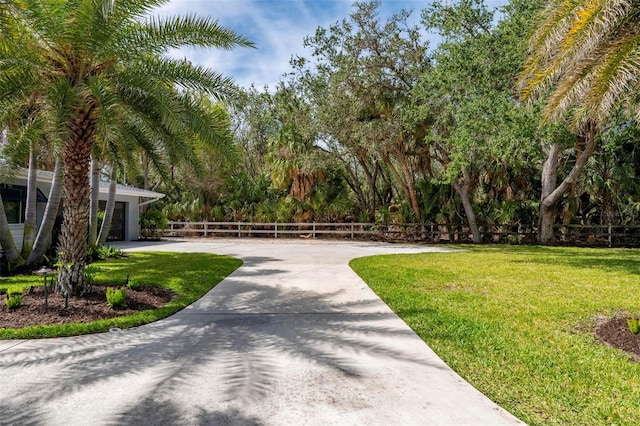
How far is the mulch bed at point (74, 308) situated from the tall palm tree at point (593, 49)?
23.0 ft

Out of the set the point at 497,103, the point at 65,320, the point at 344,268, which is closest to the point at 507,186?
the point at 497,103

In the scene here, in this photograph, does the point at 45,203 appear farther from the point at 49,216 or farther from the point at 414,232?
the point at 414,232

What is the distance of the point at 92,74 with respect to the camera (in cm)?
599

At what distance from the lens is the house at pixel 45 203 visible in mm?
12336

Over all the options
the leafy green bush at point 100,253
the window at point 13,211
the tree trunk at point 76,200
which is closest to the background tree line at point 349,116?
the tree trunk at point 76,200

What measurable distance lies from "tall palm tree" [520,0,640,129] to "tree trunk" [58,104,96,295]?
7113 mm

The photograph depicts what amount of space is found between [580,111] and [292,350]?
5.76m

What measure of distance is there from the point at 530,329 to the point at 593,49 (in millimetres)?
4023

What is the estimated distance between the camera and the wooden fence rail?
18.2 meters

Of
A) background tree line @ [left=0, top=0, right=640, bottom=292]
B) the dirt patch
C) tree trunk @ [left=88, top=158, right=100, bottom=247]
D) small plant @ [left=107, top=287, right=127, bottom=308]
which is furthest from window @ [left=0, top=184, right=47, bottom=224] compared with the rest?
the dirt patch

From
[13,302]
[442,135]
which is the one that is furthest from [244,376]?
[442,135]

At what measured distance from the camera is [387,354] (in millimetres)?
3865

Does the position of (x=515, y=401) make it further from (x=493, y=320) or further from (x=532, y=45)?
(x=532, y=45)

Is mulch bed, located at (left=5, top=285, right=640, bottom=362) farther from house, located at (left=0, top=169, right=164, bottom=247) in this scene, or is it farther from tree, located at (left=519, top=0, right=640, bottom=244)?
house, located at (left=0, top=169, right=164, bottom=247)
